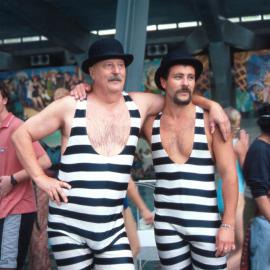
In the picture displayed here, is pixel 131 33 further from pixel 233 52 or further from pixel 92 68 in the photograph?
pixel 233 52

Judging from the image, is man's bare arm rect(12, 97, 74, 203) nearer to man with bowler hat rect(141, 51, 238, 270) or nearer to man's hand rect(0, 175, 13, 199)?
man with bowler hat rect(141, 51, 238, 270)

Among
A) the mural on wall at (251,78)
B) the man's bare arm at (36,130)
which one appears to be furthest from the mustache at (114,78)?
the mural on wall at (251,78)

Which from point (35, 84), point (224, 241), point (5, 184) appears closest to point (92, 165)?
point (224, 241)

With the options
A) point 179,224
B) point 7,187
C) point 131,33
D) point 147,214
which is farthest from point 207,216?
point 131,33

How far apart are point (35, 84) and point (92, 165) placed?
15055 mm

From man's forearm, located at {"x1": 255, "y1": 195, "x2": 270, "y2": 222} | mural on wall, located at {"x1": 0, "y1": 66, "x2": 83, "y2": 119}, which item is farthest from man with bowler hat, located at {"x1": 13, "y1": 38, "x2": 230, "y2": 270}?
mural on wall, located at {"x1": 0, "y1": 66, "x2": 83, "y2": 119}

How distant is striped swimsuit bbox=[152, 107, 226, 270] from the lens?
312 cm

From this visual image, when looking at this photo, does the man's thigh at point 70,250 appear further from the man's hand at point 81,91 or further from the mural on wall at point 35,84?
the mural on wall at point 35,84

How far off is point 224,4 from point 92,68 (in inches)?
428

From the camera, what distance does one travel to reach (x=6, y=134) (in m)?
3.98

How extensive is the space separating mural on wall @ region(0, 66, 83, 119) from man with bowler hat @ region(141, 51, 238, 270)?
1423 cm

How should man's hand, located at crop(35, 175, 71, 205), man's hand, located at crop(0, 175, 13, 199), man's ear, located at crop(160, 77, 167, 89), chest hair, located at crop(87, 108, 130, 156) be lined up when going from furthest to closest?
man's hand, located at crop(0, 175, 13, 199) < man's ear, located at crop(160, 77, 167, 89) < chest hair, located at crop(87, 108, 130, 156) < man's hand, located at crop(35, 175, 71, 205)

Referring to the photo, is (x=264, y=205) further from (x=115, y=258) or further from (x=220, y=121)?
(x=115, y=258)

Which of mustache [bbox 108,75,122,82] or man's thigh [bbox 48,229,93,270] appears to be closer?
man's thigh [bbox 48,229,93,270]
